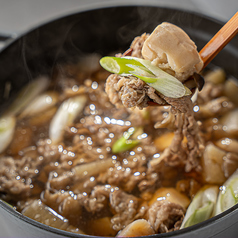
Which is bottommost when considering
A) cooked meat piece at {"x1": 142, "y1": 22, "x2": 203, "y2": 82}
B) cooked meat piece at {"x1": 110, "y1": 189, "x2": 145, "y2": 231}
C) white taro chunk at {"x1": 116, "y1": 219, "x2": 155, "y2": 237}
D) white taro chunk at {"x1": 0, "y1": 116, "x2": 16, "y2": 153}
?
white taro chunk at {"x1": 0, "y1": 116, "x2": 16, "y2": 153}

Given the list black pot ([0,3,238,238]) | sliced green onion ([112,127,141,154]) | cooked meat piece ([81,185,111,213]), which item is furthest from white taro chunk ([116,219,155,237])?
black pot ([0,3,238,238])

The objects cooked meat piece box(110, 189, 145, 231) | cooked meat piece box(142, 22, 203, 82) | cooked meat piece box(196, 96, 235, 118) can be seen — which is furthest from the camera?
cooked meat piece box(196, 96, 235, 118)

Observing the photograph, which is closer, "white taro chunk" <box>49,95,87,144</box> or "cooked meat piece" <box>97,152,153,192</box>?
"cooked meat piece" <box>97,152,153,192</box>

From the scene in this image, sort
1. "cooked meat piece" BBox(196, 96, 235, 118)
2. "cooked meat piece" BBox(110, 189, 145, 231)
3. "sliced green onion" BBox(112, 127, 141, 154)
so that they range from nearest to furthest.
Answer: "cooked meat piece" BBox(110, 189, 145, 231) → "sliced green onion" BBox(112, 127, 141, 154) → "cooked meat piece" BBox(196, 96, 235, 118)

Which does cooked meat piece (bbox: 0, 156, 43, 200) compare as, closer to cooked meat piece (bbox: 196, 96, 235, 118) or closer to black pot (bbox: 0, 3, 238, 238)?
black pot (bbox: 0, 3, 238, 238)

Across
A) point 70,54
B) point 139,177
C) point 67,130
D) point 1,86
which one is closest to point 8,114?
point 1,86

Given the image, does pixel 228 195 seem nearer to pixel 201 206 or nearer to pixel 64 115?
pixel 201 206

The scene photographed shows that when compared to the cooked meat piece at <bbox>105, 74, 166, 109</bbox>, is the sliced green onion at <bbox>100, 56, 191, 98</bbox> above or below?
above

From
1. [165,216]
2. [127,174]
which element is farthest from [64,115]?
[165,216]

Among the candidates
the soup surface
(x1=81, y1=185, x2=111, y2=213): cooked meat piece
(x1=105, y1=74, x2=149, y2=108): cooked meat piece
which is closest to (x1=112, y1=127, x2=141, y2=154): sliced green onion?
the soup surface
